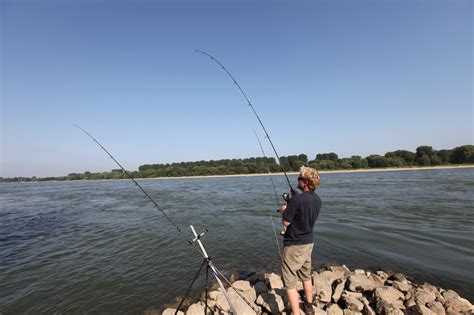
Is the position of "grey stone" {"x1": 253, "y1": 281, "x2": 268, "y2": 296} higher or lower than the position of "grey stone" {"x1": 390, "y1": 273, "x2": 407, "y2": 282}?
higher

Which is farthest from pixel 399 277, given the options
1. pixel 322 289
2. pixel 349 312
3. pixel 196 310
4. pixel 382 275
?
pixel 196 310

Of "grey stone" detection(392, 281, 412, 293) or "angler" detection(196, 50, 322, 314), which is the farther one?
"grey stone" detection(392, 281, 412, 293)


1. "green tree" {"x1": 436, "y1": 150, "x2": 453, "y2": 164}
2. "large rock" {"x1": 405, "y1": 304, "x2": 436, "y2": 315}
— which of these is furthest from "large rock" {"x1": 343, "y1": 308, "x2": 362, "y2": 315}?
"green tree" {"x1": 436, "y1": 150, "x2": 453, "y2": 164}

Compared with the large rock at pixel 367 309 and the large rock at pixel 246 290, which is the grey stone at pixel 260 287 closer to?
the large rock at pixel 246 290

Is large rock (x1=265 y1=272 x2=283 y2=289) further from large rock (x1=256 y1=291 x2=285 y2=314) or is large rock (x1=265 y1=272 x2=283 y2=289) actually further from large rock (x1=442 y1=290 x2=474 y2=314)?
large rock (x1=442 y1=290 x2=474 y2=314)

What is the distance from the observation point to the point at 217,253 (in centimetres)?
927

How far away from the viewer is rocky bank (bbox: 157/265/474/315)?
4.84 metres

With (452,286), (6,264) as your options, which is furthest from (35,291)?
(452,286)

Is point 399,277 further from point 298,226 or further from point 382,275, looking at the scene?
point 298,226

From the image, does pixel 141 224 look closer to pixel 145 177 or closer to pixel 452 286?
pixel 452 286

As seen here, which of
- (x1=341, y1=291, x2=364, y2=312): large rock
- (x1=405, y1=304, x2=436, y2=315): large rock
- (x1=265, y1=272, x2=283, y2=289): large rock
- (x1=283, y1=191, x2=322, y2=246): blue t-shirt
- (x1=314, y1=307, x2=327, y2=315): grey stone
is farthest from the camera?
(x1=265, y1=272, x2=283, y2=289): large rock

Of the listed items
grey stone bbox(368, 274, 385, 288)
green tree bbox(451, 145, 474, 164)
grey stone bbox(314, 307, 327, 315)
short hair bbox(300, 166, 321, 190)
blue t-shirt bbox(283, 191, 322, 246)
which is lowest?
grey stone bbox(368, 274, 385, 288)

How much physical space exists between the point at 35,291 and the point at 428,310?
30.3 ft

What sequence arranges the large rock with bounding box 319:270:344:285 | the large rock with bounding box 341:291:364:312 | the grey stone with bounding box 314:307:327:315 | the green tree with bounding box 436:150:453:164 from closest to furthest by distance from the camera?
the grey stone with bounding box 314:307:327:315 < the large rock with bounding box 341:291:364:312 < the large rock with bounding box 319:270:344:285 < the green tree with bounding box 436:150:453:164
